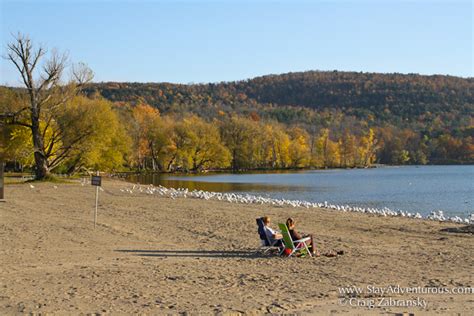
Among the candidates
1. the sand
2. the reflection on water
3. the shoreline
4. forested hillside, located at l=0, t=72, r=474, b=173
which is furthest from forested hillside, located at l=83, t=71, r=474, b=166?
the sand

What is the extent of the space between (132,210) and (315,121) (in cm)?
13954

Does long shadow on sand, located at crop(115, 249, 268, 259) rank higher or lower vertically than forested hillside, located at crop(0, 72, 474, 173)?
lower

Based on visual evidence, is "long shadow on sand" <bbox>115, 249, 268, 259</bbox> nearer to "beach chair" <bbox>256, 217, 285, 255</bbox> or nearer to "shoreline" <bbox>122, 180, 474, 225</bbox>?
"beach chair" <bbox>256, 217, 285, 255</bbox>

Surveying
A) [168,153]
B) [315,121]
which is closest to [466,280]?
[168,153]

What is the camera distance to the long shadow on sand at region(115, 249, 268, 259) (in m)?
13.4

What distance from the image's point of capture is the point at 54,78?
41.8 metres

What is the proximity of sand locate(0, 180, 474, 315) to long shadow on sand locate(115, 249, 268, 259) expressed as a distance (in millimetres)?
25

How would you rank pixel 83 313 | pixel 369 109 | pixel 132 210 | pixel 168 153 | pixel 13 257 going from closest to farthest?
→ 1. pixel 83 313
2. pixel 13 257
3. pixel 132 210
4. pixel 168 153
5. pixel 369 109

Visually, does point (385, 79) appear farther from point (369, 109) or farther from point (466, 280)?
point (466, 280)

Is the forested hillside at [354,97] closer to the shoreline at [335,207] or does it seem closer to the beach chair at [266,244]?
the shoreline at [335,207]

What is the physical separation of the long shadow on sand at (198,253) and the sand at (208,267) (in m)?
0.03

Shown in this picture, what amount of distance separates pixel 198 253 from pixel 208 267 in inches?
80.5

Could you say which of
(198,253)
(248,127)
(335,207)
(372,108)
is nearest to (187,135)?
(248,127)

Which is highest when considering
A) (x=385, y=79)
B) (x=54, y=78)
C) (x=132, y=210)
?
(x=385, y=79)
